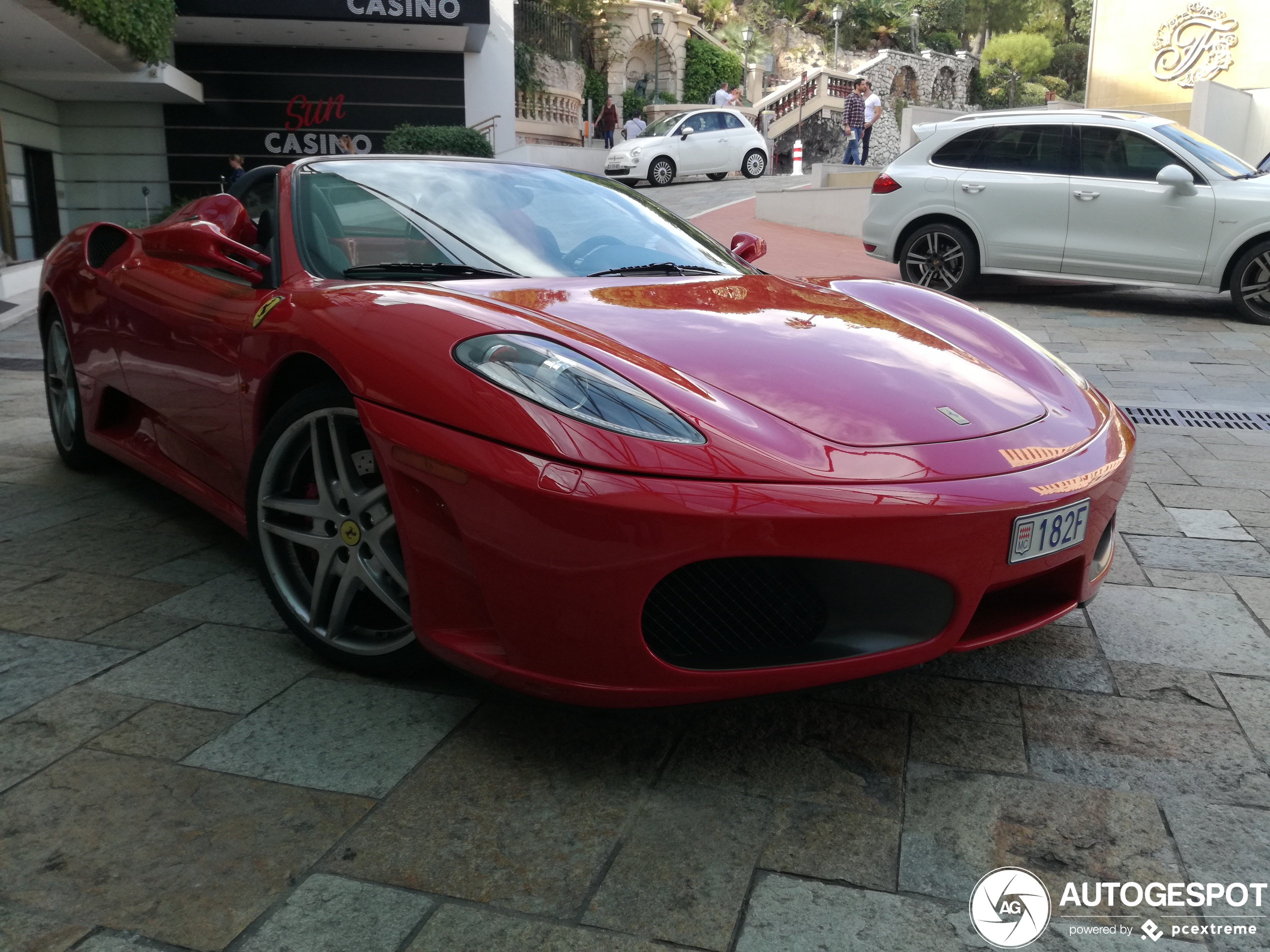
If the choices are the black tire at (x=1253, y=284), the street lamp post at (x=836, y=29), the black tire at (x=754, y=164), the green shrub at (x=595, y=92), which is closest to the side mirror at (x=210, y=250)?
the black tire at (x=1253, y=284)

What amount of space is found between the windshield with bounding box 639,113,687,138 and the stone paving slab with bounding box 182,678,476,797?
20.0 meters

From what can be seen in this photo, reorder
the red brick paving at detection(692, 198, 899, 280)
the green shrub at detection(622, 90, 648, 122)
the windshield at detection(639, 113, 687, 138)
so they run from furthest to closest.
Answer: the green shrub at detection(622, 90, 648, 122) < the windshield at detection(639, 113, 687, 138) < the red brick paving at detection(692, 198, 899, 280)

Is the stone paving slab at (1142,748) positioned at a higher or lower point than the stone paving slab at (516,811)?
lower

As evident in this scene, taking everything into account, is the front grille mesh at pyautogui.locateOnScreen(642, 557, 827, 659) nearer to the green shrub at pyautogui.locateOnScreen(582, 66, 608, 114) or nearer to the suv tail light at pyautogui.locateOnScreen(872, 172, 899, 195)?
the suv tail light at pyautogui.locateOnScreen(872, 172, 899, 195)

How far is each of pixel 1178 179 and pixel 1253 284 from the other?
99 centimetres

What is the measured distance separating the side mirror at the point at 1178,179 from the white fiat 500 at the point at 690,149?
13.5 meters

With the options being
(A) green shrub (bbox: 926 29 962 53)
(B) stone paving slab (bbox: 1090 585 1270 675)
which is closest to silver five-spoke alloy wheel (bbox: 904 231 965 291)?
(B) stone paving slab (bbox: 1090 585 1270 675)

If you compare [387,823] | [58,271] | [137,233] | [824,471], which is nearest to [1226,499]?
[824,471]

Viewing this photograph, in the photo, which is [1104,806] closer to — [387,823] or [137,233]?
[387,823]

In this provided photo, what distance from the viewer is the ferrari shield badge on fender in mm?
2670

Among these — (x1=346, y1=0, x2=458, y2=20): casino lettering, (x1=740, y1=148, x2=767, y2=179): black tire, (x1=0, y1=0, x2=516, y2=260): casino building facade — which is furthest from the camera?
(x1=740, y1=148, x2=767, y2=179): black tire

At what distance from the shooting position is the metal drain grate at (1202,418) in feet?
17.9

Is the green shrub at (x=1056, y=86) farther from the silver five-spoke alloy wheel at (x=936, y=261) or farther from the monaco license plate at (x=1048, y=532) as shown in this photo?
the monaco license plate at (x=1048, y=532)

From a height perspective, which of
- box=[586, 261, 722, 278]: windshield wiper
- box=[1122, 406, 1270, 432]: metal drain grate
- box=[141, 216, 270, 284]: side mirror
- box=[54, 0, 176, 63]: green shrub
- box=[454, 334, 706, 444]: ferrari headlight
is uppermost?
box=[54, 0, 176, 63]: green shrub
